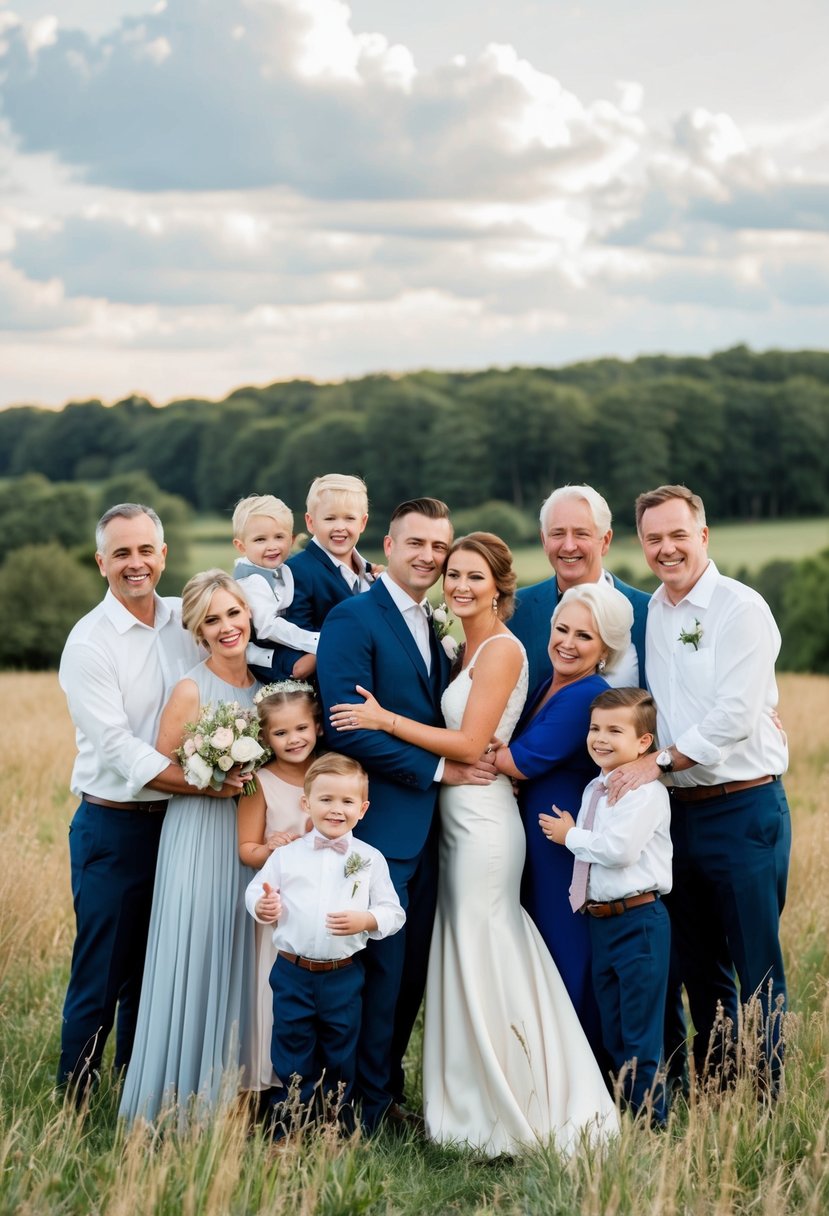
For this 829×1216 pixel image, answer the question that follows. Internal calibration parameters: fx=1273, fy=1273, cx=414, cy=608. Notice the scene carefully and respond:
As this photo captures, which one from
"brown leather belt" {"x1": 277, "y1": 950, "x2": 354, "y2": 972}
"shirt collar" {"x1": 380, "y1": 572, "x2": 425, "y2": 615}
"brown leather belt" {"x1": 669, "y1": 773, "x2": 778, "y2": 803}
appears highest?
"shirt collar" {"x1": 380, "y1": 572, "x2": 425, "y2": 615}

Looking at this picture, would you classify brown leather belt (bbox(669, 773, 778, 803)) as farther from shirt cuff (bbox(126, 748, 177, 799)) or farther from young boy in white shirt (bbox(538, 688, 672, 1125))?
shirt cuff (bbox(126, 748, 177, 799))

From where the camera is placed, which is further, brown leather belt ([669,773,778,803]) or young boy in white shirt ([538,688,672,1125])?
brown leather belt ([669,773,778,803])

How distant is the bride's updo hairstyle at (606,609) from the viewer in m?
5.84

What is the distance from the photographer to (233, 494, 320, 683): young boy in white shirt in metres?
6.18

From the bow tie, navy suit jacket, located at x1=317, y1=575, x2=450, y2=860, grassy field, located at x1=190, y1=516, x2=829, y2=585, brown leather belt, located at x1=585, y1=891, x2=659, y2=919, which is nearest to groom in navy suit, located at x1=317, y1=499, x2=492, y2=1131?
navy suit jacket, located at x1=317, y1=575, x2=450, y2=860

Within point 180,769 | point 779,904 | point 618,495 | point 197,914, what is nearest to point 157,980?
point 197,914

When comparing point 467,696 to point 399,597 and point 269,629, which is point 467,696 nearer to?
point 399,597

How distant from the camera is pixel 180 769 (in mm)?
5793

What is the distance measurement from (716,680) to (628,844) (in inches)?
35.2

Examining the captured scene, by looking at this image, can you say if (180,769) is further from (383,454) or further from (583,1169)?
(383,454)

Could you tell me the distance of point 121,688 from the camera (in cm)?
602

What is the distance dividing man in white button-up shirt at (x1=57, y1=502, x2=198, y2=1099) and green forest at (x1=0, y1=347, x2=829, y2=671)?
51.4 meters

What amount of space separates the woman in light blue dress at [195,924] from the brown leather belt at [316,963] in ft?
1.36

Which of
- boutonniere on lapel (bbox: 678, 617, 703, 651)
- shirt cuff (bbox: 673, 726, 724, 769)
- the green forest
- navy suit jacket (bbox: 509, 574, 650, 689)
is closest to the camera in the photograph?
shirt cuff (bbox: 673, 726, 724, 769)
